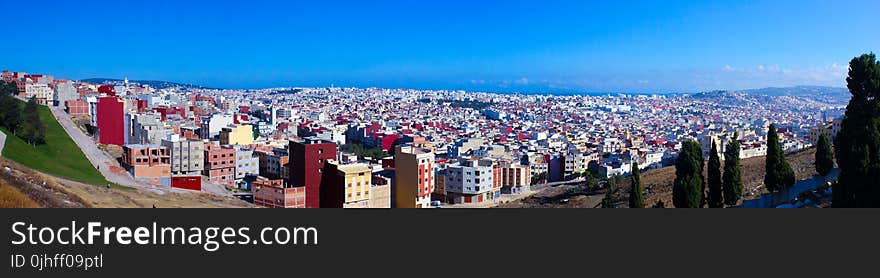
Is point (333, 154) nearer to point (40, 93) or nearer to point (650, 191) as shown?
point (650, 191)

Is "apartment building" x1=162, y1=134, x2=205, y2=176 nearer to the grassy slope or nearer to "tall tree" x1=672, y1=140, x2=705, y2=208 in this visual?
the grassy slope

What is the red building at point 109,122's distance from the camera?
16.8 m

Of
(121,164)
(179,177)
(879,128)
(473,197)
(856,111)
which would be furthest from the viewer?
(473,197)

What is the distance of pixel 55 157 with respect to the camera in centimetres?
1195

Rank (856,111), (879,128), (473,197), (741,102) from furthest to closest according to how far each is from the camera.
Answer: (741,102), (473,197), (856,111), (879,128)

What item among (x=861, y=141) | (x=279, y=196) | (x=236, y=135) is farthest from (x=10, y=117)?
(x=861, y=141)

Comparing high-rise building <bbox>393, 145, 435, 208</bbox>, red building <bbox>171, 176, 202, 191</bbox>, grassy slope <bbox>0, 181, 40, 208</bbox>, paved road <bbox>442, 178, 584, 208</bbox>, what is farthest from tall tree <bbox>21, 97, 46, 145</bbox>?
paved road <bbox>442, 178, 584, 208</bbox>

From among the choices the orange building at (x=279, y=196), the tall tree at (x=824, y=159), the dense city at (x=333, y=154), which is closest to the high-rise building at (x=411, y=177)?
the dense city at (x=333, y=154)

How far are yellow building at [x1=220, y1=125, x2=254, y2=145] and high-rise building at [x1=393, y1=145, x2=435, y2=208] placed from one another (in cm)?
827

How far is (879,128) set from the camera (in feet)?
18.9

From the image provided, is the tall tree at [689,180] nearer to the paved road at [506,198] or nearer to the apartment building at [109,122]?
the paved road at [506,198]
